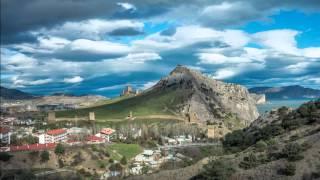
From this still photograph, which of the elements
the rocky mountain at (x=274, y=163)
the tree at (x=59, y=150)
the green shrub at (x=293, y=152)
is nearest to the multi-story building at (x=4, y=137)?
the tree at (x=59, y=150)

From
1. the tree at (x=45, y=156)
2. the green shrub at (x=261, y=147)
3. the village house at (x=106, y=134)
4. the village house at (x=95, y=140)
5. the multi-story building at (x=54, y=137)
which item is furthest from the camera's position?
the village house at (x=106, y=134)

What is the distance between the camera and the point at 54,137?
180m

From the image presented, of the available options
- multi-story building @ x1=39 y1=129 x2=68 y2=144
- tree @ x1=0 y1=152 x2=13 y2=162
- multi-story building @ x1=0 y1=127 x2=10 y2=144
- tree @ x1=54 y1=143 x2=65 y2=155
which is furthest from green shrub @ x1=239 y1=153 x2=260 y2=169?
multi-story building @ x1=0 y1=127 x2=10 y2=144

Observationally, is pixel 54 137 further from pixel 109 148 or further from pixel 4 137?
pixel 109 148

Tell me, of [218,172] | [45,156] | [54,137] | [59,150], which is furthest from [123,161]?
[218,172]

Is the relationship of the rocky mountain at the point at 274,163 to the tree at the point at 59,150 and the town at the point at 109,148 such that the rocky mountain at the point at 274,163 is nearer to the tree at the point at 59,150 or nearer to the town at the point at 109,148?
the town at the point at 109,148

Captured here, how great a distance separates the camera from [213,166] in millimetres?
64500

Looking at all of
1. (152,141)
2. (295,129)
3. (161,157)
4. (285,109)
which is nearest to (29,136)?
(152,141)

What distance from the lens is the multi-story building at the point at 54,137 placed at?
173750 mm

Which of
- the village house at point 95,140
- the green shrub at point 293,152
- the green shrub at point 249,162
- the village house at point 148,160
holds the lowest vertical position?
the village house at point 148,160

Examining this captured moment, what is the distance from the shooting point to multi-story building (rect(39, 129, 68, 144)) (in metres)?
174

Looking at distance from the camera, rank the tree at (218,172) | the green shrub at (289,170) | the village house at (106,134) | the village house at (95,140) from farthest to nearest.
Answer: the village house at (106,134) < the village house at (95,140) < the tree at (218,172) < the green shrub at (289,170)

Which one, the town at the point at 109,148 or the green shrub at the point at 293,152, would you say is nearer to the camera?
the green shrub at the point at 293,152

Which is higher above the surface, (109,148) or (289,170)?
(109,148)
